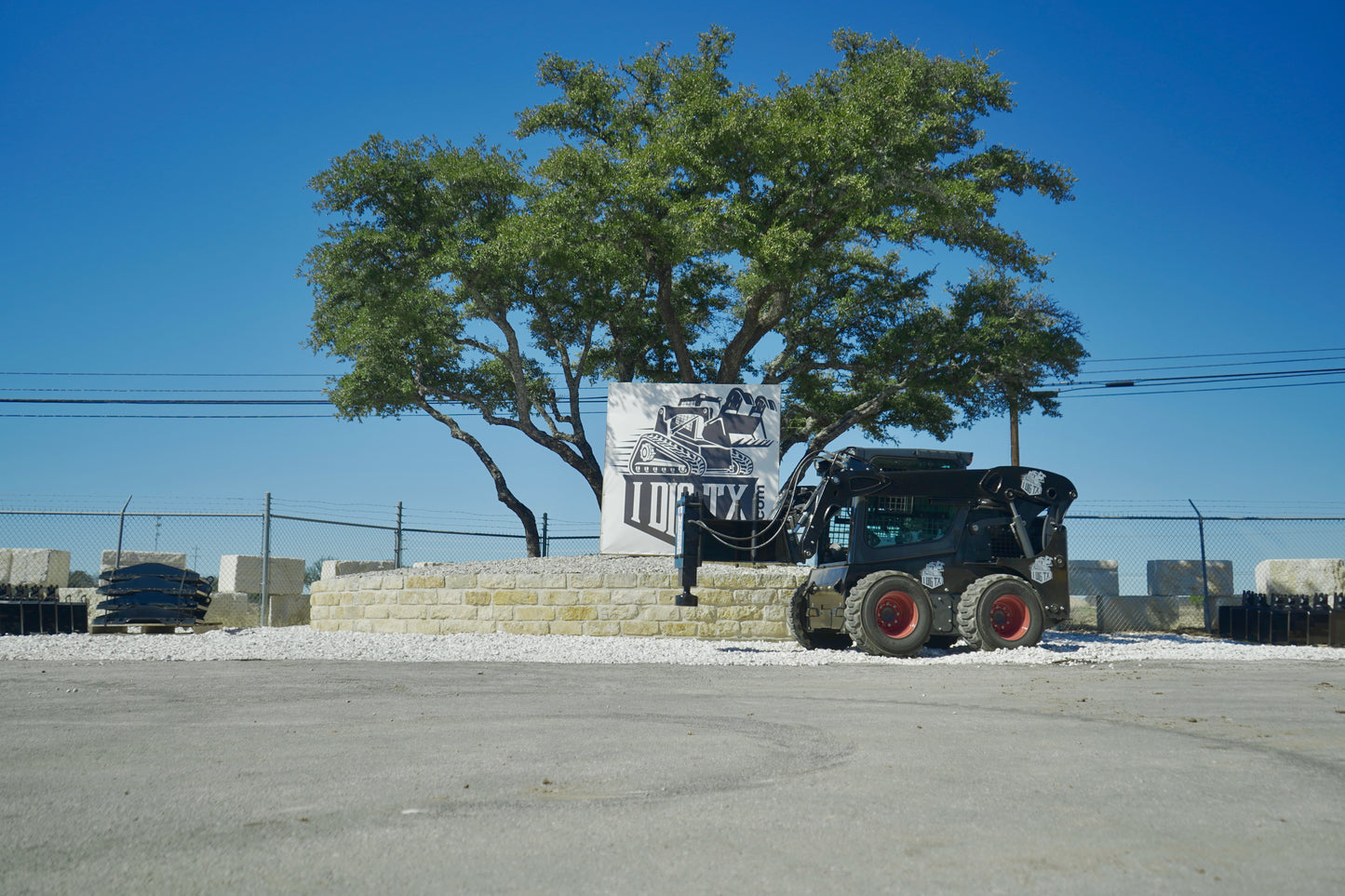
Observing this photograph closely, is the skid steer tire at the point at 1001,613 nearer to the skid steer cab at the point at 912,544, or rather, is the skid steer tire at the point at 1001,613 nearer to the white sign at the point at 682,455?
the skid steer cab at the point at 912,544

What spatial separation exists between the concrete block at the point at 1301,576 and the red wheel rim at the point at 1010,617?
31.0ft

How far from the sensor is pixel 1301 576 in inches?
780

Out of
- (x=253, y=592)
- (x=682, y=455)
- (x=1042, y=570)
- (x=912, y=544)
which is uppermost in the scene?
(x=682, y=455)

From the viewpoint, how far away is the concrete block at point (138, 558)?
18.0 metres

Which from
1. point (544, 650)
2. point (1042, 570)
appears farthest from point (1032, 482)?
point (544, 650)

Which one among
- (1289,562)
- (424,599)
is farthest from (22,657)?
(1289,562)

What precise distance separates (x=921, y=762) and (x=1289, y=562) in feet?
61.5

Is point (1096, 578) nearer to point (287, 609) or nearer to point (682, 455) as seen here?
point (682, 455)

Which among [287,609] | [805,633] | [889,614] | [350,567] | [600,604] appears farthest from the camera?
[350,567]

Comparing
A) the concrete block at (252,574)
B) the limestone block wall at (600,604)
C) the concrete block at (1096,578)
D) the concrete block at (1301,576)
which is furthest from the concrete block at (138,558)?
the concrete block at (1301,576)

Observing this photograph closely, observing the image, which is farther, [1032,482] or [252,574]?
[252,574]

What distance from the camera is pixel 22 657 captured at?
1173 cm

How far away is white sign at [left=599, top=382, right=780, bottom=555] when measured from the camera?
1828cm

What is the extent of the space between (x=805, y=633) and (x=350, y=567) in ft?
39.9
